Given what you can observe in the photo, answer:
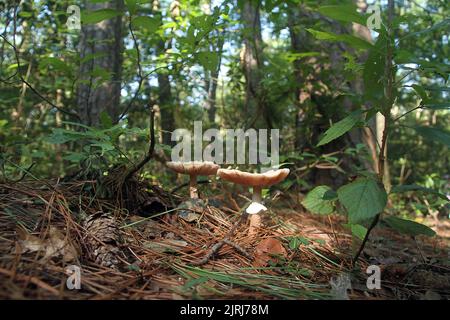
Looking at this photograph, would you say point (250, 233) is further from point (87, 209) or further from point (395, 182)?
point (395, 182)

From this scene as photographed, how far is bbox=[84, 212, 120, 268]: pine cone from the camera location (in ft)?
5.26

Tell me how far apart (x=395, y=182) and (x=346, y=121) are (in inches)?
265

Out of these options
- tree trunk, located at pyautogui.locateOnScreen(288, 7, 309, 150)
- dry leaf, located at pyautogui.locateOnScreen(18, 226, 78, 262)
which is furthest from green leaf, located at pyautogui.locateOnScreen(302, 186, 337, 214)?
tree trunk, located at pyautogui.locateOnScreen(288, 7, 309, 150)

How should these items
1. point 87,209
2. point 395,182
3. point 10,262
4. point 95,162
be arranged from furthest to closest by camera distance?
point 395,182, point 95,162, point 87,209, point 10,262

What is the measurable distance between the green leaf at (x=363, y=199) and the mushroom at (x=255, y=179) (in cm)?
68

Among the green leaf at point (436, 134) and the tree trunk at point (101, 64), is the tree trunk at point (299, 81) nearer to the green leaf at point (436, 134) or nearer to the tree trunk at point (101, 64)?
the tree trunk at point (101, 64)

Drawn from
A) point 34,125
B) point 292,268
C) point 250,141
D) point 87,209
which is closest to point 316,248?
point 292,268

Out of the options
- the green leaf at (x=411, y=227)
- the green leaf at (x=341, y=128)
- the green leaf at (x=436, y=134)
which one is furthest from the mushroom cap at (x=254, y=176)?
the green leaf at (x=436, y=134)

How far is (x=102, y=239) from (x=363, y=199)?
48.9 inches

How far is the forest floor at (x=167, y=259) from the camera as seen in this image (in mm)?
1368

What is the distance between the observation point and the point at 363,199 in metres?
1.48

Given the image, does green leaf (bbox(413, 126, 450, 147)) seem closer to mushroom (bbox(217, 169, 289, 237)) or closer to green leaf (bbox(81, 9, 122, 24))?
mushroom (bbox(217, 169, 289, 237))

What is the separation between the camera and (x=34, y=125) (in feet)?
19.3
